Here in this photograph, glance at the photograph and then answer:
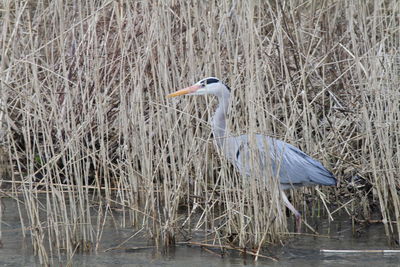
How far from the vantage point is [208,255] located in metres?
4.19

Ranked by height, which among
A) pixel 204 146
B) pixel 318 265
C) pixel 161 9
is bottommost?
pixel 318 265

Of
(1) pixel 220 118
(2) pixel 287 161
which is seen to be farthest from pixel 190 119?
(2) pixel 287 161

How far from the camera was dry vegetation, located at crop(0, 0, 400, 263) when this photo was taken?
402 cm

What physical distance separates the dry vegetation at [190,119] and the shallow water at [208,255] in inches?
3.6

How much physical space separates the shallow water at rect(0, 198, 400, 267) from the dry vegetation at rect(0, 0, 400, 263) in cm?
9

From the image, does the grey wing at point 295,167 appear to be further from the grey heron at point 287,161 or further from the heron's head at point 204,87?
the heron's head at point 204,87

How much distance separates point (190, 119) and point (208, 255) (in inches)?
36.7

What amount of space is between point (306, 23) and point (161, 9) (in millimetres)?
1991

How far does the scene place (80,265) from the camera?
→ 3.98m

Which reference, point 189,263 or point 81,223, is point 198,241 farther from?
point 81,223

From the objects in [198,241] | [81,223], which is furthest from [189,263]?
[81,223]

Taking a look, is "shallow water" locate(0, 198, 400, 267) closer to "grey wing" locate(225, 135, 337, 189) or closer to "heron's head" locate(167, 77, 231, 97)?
"grey wing" locate(225, 135, 337, 189)

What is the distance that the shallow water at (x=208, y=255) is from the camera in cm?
407

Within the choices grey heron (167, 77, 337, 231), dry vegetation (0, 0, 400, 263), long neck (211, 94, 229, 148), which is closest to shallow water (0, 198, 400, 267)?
dry vegetation (0, 0, 400, 263)
